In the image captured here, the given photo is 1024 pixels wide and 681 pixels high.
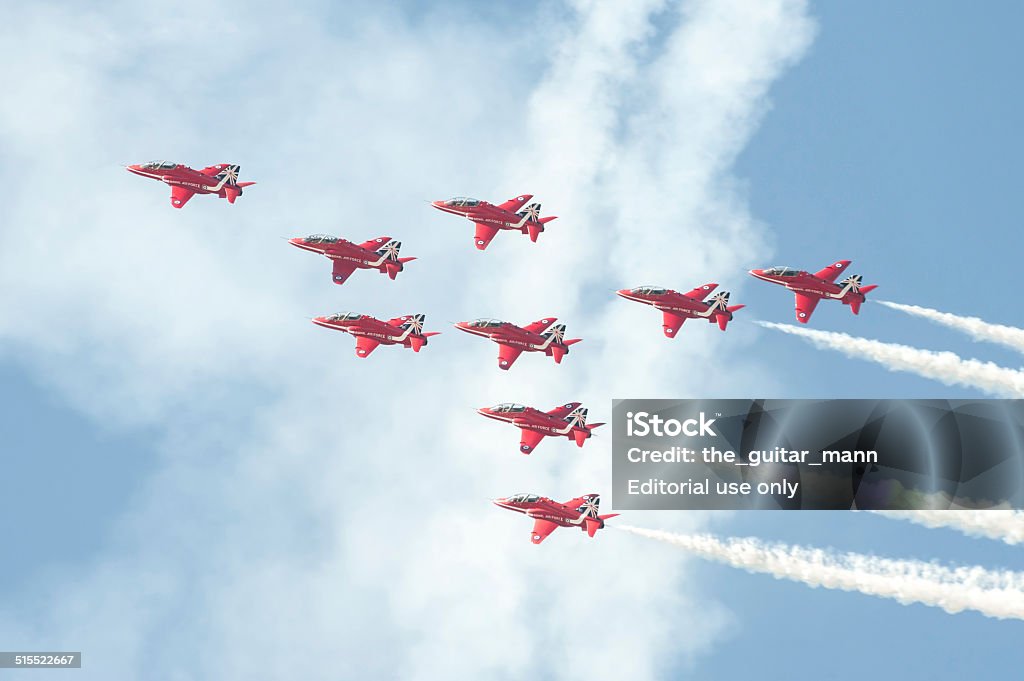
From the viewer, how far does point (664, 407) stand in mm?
193500

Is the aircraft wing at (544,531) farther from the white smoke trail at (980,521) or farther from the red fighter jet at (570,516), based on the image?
the white smoke trail at (980,521)

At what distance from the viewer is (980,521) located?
18838 centimetres

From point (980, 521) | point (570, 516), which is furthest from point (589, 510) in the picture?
point (980, 521)

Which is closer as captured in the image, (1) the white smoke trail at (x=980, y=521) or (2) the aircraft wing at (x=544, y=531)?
(1) the white smoke trail at (x=980, y=521)

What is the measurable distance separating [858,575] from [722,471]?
17.1 metres

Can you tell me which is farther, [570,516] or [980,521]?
[570,516]

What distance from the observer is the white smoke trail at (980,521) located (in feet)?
615

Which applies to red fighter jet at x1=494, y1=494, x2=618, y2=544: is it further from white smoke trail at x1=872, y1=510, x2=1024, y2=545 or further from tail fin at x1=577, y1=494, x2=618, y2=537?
white smoke trail at x1=872, y1=510, x2=1024, y2=545

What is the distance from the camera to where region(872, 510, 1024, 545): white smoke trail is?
187 m

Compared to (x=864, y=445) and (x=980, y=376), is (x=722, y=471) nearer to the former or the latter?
(x=864, y=445)

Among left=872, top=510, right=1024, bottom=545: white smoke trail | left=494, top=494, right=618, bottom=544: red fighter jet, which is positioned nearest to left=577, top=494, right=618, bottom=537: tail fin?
left=494, top=494, right=618, bottom=544: red fighter jet

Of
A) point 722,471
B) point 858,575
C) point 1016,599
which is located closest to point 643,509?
point 722,471

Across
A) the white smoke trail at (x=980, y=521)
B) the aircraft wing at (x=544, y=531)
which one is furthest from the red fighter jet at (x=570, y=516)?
the white smoke trail at (x=980, y=521)

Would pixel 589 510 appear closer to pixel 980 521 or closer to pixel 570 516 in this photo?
pixel 570 516
